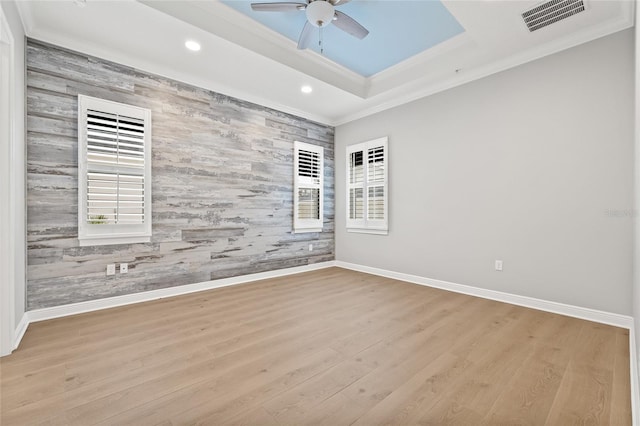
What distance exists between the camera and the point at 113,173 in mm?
3227

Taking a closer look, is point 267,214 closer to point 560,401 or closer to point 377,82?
point 377,82

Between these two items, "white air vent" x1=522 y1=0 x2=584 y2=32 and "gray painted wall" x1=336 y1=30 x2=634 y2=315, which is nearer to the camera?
"white air vent" x1=522 y1=0 x2=584 y2=32

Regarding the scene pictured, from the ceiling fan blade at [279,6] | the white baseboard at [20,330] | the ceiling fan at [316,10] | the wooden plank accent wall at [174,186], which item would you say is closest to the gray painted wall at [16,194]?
the white baseboard at [20,330]

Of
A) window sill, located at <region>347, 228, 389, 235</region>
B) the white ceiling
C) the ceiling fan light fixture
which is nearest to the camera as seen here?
the ceiling fan light fixture

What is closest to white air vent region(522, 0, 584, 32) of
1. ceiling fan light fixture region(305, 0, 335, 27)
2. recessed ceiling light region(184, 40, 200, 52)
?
ceiling fan light fixture region(305, 0, 335, 27)

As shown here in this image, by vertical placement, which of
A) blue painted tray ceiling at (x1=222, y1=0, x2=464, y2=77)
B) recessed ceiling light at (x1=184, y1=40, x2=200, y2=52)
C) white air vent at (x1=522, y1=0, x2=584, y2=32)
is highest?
blue painted tray ceiling at (x1=222, y1=0, x2=464, y2=77)

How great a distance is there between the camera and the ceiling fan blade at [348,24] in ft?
8.95

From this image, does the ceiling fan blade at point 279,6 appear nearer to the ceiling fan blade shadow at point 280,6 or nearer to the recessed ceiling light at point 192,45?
the ceiling fan blade shadow at point 280,6

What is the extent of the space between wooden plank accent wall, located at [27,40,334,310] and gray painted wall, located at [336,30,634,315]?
193 cm

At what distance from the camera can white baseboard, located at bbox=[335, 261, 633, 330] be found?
2777 mm

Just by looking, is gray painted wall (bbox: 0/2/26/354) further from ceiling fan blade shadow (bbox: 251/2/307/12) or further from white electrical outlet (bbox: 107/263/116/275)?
ceiling fan blade shadow (bbox: 251/2/307/12)

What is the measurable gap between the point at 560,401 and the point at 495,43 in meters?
3.37

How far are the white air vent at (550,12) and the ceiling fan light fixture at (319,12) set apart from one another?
1.85 metres

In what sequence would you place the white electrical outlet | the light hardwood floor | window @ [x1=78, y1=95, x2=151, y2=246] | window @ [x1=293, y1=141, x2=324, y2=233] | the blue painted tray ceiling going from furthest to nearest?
window @ [x1=293, y1=141, x2=324, y2=233], the white electrical outlet, window @ [x1=78, y1=95, x2=151, y2=246], the blue painted tray ceiling, the light hardwood floor
